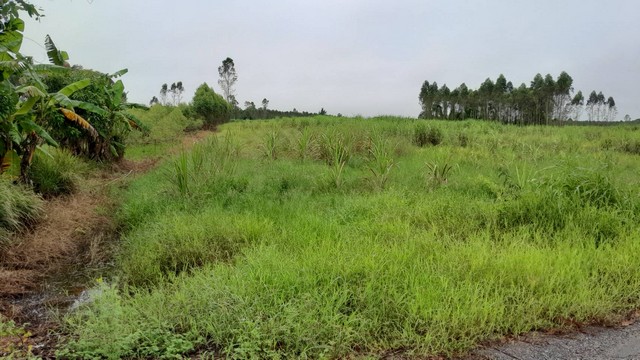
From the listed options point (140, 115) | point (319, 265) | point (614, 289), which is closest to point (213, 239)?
point (319, 265)

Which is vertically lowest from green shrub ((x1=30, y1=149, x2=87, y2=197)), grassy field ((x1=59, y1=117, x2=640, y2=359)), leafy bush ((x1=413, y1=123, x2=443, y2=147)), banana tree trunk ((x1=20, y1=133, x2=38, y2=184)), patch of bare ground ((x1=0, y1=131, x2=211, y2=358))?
patch of bare ground ((x1=0, y1=131, x2=211, y2=358))

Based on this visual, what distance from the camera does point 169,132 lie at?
66.3 feet

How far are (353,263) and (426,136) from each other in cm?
1217

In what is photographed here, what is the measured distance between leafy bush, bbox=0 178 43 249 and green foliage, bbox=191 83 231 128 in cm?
2937

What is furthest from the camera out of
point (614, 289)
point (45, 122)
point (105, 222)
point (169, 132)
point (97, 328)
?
point (169, 132)

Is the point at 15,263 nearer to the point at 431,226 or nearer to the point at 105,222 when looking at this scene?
the point at 105,222

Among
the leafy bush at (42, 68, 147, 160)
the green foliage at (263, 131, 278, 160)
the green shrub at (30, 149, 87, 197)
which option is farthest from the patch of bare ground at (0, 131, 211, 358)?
the green foliage at (263, 131, 278, 160)

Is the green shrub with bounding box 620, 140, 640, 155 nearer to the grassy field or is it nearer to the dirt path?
the grassy field

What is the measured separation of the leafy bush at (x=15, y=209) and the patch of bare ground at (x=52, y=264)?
5.1 inches

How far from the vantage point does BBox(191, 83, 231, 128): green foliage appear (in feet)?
114

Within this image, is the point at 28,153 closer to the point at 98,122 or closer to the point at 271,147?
the point at 98,122

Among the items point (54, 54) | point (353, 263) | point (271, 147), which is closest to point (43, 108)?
point (54, 54)

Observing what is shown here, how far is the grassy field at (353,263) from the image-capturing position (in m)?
2.97

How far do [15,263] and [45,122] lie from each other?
14.9 ft
